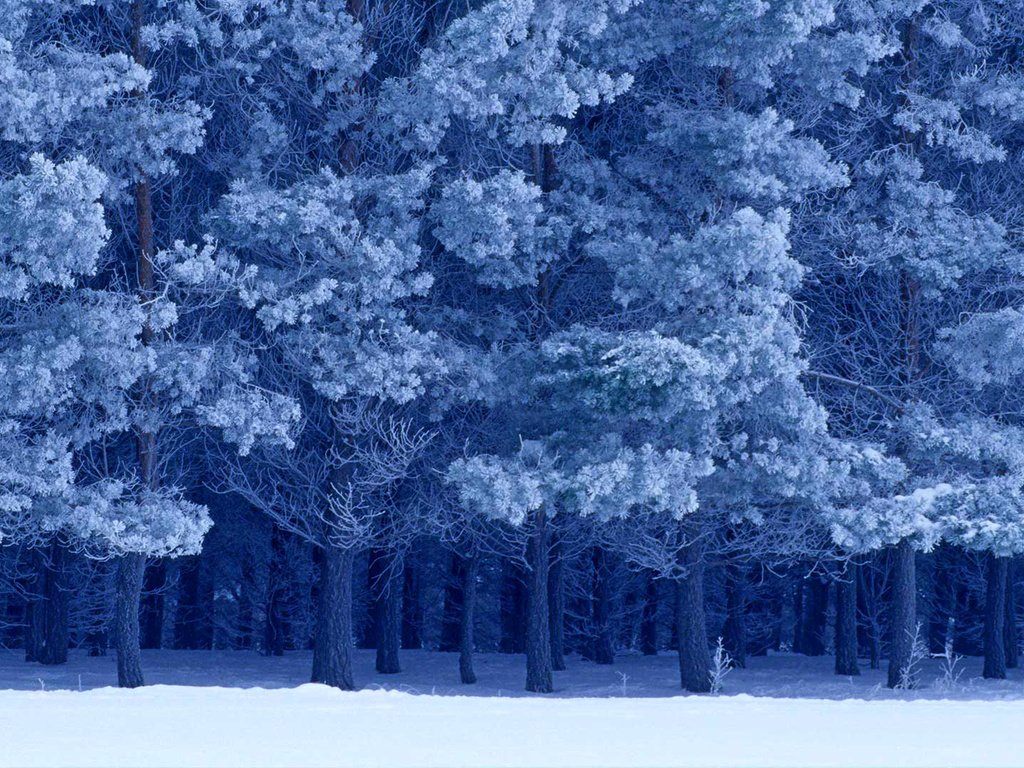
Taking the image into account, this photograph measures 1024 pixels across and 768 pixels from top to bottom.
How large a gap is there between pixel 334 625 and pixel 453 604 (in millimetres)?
15433

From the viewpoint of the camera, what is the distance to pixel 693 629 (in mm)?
22969

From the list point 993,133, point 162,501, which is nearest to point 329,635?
point 162,501

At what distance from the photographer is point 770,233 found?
1822cm

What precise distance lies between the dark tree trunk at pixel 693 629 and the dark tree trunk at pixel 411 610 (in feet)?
45.0

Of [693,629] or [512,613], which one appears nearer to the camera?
[693,629]

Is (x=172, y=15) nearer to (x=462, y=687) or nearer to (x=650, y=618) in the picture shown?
(x=462, y=687)

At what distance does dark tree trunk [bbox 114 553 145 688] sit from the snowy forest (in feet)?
0.15

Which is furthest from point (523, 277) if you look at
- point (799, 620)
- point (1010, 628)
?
point (799, 620)

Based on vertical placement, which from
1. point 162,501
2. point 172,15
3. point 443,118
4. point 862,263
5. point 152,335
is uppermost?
point 172,15

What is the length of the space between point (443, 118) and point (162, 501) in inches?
261

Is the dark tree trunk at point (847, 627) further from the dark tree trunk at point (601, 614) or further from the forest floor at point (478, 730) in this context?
the forest floor at point (478, 730)

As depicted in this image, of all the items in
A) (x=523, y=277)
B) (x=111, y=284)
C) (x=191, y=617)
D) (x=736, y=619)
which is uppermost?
(x=523, y=277)

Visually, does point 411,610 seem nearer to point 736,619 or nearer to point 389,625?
point 389,625

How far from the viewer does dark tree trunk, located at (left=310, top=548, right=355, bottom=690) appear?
2147cm
